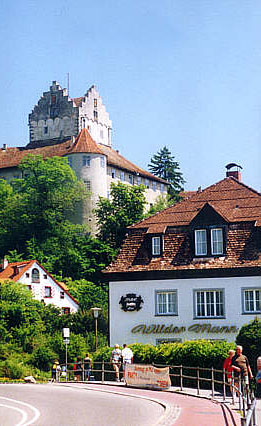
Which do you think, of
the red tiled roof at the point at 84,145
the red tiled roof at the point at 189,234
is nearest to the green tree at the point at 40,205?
the red tiled roof at the point at 84,145

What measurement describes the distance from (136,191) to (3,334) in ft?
145

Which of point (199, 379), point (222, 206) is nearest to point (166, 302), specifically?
point (222, 206)

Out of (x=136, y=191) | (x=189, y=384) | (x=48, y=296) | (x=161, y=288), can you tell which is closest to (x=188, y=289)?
(x=161, y=288)

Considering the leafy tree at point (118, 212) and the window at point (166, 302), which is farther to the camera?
the leafy tree at point (118, 212)

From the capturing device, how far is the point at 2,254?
100875 mm

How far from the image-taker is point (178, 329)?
43.5 metres

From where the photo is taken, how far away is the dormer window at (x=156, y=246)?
45.6 meters

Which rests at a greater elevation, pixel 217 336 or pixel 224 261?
pixel 224 261

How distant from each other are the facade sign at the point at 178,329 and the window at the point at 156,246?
416 cm

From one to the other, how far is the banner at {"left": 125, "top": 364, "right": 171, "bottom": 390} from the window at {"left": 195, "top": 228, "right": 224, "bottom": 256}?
15.0m

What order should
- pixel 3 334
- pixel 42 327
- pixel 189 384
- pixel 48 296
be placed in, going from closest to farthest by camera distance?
pixel 189 384 → pixel 3 334 → pixel 42 327 → pixel 48 296

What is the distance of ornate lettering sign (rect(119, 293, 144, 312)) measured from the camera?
44.5 metres

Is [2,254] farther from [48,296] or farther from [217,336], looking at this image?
[217,336]

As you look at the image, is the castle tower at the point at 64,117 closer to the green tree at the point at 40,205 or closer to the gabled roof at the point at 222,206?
the green tree at the point at 40,205
